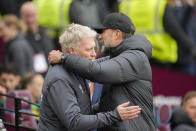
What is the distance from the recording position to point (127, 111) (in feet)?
14.0

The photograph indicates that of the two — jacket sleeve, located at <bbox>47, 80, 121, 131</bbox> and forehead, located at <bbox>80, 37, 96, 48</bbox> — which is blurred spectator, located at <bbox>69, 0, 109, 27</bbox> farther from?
jacket sleeve, located at <bbox>47, 80, 121, 131</bbox>

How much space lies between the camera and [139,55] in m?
4.52

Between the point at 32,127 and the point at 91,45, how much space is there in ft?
6.86

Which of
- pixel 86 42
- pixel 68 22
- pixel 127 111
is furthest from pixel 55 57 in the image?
pixel 68 22

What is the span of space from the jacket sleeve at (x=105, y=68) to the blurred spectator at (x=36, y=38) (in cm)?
461

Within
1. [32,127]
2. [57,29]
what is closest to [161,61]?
[57,29]

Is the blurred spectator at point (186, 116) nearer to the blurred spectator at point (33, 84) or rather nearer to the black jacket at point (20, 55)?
the blurred spectator at point (33, 84)

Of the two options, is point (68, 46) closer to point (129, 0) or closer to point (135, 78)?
point (135, 78)

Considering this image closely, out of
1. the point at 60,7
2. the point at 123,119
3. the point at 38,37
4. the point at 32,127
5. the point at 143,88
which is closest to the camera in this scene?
the point at 123,119

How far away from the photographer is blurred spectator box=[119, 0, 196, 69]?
9.34 metres

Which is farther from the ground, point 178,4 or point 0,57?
point 178,4

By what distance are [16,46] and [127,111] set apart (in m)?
4.37

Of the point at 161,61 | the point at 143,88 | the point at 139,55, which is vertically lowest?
the point at 161,61

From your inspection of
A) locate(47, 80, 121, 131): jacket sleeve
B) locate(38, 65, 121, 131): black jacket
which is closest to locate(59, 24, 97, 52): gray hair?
locate(38, 65, 121, 131): black jacket
